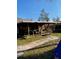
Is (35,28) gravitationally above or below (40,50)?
above

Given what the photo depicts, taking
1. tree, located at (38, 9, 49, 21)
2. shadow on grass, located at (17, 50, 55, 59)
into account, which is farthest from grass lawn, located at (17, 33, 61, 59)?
tree, located at (38, 9, 49, 21)

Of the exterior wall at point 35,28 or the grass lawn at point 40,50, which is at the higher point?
the exterior wall at point 35,28

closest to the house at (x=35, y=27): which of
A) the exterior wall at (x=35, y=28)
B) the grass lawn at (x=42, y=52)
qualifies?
the exterior wall at (x=35, y=28)

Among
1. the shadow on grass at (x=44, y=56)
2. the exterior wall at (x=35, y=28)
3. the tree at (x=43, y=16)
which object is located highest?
the tree at (x=43, y=16)

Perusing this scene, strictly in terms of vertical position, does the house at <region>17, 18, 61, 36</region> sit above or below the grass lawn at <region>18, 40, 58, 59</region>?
above

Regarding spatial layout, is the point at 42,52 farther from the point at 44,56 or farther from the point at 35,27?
the point at 35,27

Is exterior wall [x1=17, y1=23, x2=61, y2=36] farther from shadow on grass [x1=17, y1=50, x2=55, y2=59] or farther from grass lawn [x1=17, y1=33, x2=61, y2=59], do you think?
shadow on grass [x1=17, y1=50, x2=55, y2=59]

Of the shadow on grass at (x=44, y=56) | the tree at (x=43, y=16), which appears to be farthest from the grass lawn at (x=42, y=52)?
the tree at (x=43, y=16)

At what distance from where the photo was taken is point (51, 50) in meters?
1.70

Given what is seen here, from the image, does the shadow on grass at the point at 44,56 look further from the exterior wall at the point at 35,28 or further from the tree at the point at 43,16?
the tree at the point at 43,16

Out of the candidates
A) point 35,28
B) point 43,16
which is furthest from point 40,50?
point 43,16

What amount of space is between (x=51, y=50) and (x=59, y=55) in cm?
10
